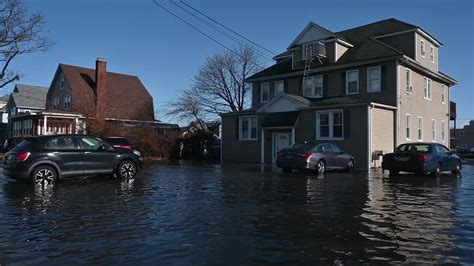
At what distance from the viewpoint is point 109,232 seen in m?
7.04

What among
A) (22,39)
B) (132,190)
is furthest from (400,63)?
(22,39)

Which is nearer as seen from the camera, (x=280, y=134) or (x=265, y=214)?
(x=265, y=214)

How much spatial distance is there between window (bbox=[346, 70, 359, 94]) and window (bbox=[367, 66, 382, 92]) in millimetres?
786

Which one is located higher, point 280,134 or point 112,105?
point 112,105

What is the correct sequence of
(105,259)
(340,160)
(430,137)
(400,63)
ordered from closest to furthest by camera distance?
(105,259) < (340,160) < (400,63) < (430,137)

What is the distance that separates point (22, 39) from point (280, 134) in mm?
25058

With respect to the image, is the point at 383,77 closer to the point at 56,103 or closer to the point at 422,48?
the point at 422,48

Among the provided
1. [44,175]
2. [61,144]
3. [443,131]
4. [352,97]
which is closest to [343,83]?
[352,97]

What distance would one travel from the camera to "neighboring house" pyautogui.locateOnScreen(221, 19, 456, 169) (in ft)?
84.1

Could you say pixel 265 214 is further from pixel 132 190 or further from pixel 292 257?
pixel 132 190

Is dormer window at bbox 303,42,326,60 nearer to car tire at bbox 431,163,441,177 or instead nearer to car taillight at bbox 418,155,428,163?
car tire at bbox 431,163,441,177

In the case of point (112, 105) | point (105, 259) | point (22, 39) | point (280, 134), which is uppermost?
point (22, 39)

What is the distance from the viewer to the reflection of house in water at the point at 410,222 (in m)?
6.07

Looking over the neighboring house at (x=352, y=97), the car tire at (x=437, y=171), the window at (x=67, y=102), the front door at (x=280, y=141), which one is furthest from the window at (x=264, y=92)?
the window at (x=67, y=102)
